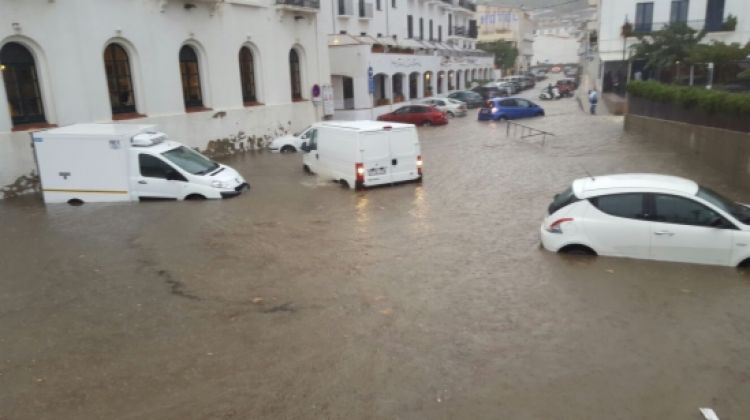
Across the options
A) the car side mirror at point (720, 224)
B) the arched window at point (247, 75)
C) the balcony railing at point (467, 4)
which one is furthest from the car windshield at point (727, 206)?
the balcony railing at point (467, 4)

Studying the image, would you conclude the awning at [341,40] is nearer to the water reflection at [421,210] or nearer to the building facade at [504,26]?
the water reflection at [421,210]

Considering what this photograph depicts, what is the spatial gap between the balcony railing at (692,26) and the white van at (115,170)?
1437 inches

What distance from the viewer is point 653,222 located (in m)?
9.52

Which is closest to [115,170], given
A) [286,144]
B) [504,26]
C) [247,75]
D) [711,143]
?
[286,144]

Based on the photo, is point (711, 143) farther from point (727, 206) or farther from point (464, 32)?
point (464, 32)

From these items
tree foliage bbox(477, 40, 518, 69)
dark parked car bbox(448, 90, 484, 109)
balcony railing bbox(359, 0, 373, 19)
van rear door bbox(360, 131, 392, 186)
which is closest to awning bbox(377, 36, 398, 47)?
balcony railing bbox(359, 0, 373, 19)

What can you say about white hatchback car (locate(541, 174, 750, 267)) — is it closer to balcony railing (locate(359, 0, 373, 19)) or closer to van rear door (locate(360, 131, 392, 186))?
van rear door (locate(360, 131, 392, 186))

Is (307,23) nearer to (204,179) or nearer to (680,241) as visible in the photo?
(204,179)

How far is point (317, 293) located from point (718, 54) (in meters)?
23.9

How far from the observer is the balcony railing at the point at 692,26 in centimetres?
4153

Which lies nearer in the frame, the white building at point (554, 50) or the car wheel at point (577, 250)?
the car wheel at point (577, 250)

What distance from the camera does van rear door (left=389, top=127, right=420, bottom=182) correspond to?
16.7 m

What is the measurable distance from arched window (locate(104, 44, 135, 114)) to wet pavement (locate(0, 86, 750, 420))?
26.7ft

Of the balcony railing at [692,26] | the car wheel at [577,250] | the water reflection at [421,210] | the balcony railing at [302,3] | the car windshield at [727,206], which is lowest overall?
the water reflection at [421,210]
